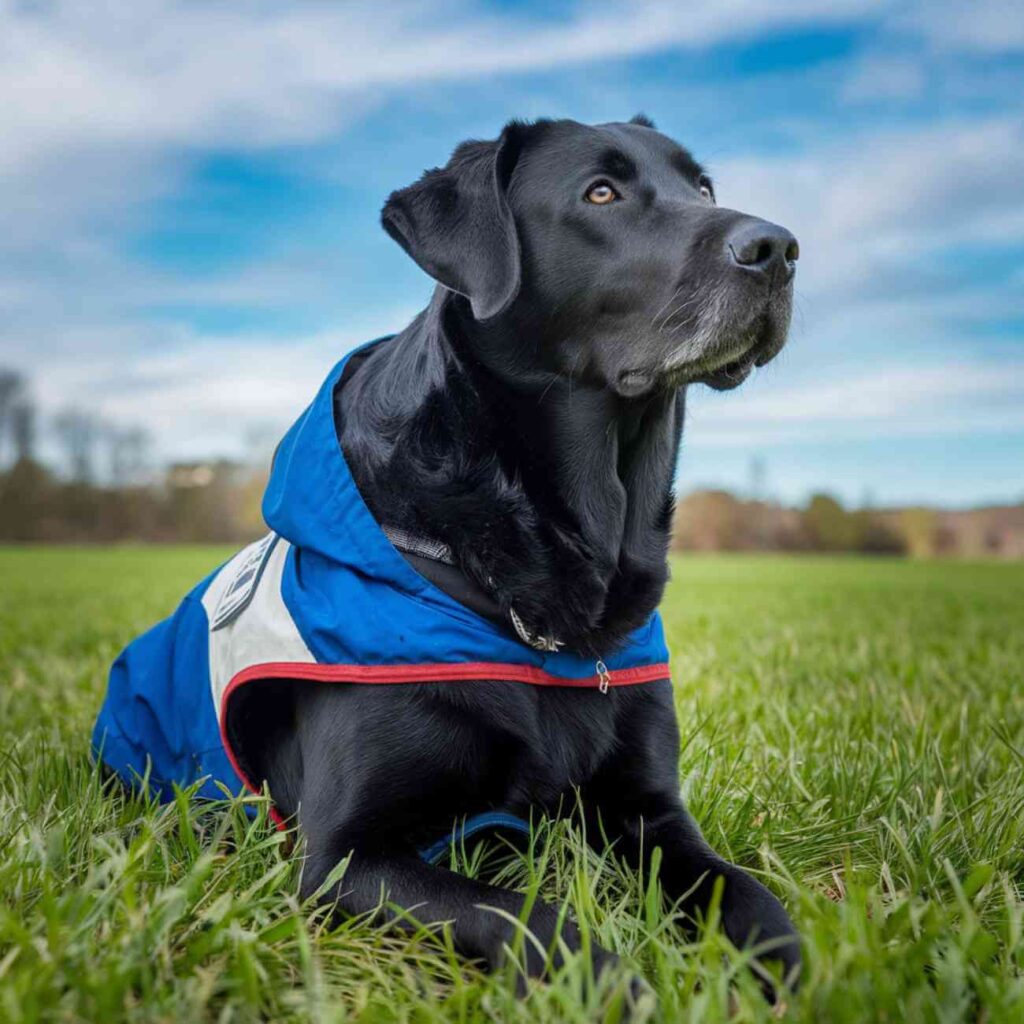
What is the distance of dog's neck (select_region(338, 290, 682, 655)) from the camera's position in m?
2.22

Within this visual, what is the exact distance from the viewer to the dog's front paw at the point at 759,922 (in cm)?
171

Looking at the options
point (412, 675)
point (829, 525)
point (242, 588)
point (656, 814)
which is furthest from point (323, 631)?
point (829, 525)

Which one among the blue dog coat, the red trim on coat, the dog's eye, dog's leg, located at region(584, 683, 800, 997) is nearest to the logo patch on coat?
the blue dog coat

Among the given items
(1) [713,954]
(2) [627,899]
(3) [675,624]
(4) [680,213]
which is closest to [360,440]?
(4) [680,213]

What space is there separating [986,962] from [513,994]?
809mm

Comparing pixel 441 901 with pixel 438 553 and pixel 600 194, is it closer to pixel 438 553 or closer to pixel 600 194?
pixel 438 553

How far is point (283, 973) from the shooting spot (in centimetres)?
168

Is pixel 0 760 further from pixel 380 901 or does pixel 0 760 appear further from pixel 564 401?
pixel 564 401

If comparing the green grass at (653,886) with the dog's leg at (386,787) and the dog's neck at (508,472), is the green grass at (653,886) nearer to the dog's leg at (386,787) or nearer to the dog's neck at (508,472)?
the dog's leg at (386,787)

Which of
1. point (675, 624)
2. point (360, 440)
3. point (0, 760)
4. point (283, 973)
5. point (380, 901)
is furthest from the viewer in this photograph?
point (675, 624)

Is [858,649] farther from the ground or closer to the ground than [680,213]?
closer to the ground

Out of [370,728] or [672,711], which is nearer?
[370,728]

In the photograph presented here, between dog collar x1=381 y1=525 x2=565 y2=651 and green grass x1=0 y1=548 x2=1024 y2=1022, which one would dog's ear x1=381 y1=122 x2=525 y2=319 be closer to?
dog collar x1=381 y1=525 x2=565 y2=651

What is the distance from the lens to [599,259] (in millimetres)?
2396
